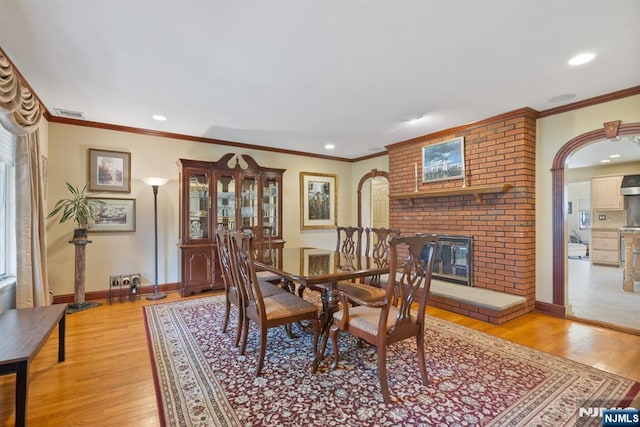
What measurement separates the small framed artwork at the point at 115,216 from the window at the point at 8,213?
1.12 meters

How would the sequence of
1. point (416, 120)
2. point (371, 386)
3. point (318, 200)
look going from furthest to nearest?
point (318, 200) → point (416, 120) → point (371, 386)

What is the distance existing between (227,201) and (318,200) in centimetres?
198

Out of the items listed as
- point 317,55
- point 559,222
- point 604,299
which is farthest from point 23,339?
point 604,299

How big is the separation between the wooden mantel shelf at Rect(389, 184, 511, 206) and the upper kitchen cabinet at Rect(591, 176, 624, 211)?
543 centimetres

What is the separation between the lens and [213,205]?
179 inches

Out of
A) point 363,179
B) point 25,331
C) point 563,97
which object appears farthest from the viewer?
point 363,179

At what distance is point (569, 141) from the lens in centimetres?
337

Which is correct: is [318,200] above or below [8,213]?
above

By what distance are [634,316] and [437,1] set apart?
13.5 ft

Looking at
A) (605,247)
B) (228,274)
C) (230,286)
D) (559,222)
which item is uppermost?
(559,222)

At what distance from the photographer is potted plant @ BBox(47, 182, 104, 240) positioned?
3664mm

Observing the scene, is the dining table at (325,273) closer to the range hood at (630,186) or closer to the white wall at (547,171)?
the white wall at (547,171)

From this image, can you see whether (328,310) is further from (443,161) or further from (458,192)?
(443,161)

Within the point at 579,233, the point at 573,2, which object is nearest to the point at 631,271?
the point at 573,2
